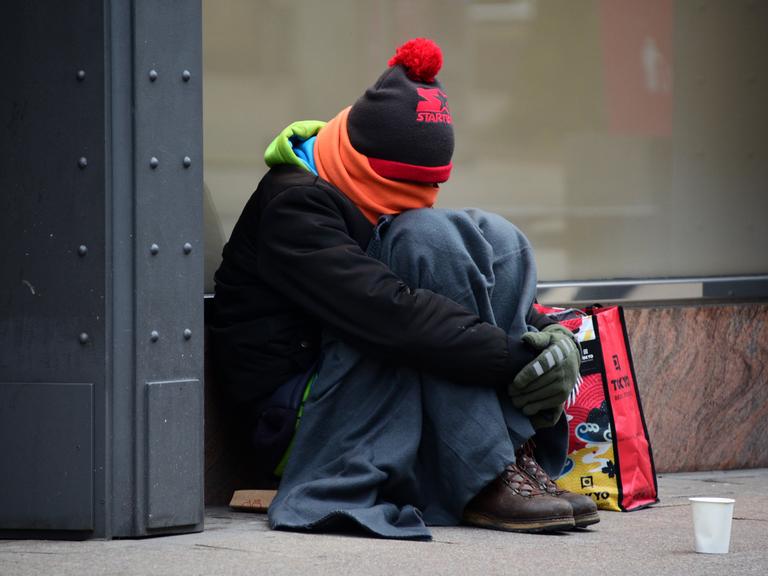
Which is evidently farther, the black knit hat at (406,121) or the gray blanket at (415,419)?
the black knit hat at (406,121)

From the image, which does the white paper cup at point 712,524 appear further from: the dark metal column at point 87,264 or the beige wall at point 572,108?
the beige wall at point 572,108

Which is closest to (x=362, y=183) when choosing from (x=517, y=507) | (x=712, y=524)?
(x=517, y=507)

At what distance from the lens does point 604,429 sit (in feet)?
14.6

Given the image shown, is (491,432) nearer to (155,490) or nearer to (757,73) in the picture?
(155,490)

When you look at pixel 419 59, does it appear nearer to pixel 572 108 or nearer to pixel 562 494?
pixel 562 494

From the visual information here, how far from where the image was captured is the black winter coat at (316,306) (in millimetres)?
4020

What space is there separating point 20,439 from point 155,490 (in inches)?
14.2

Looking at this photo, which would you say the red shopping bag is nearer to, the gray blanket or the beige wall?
the gray blanket

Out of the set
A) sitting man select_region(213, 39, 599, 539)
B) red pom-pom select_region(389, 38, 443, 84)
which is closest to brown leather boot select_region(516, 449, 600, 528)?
sitting man select_region(213, 39, 599, 539)

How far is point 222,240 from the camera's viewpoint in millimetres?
4820

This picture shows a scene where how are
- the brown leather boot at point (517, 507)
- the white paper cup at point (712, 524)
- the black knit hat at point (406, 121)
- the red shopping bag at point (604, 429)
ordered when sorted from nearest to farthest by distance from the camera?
the white paper cup at point (712, 524)
the brown leather boot at point (517, 507)
the black knit hat at point (406, 121)
the red shopping bag at point (604, 429)

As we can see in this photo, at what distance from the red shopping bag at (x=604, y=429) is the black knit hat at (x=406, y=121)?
700 mm

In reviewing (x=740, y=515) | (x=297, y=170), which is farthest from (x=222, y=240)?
(x=740, y=515)

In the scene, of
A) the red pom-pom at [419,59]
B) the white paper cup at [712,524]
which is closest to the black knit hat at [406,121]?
the red pom-pom at [419,59]
